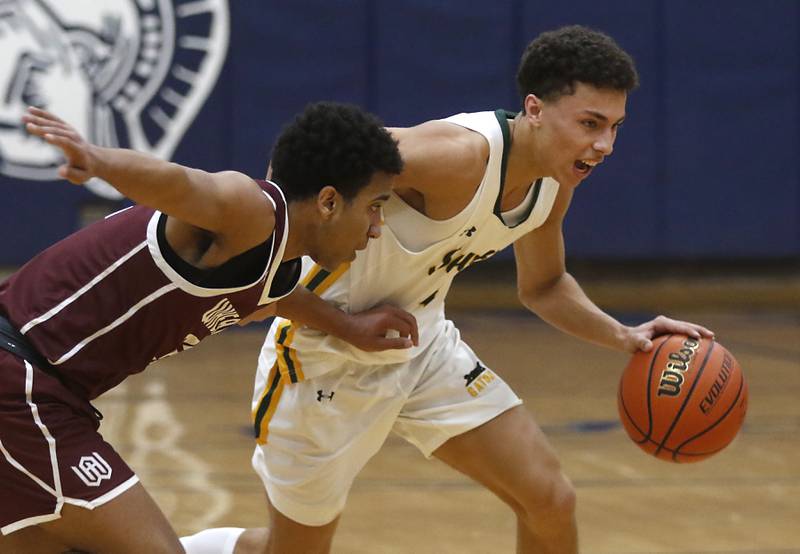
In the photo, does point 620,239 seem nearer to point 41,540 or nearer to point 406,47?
point 406,47

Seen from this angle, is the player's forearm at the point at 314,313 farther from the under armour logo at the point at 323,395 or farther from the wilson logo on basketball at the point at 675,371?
the wilson logo on basketball at the point at 675,371

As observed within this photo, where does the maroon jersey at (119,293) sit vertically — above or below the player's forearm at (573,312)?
above

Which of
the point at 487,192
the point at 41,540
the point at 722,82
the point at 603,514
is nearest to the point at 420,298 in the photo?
the point at 487,192

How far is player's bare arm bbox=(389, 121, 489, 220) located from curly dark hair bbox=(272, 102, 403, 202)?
365 millimetres

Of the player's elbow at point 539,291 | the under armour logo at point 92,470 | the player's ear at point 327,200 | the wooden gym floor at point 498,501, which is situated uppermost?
the player's ear at point 327,200

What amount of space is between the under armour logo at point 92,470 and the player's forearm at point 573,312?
5.32 feet

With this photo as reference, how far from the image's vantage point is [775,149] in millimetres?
9891

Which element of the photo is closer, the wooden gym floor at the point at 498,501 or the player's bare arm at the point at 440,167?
the player's bare arm at the point at 440,167

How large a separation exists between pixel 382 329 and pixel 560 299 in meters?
0.73

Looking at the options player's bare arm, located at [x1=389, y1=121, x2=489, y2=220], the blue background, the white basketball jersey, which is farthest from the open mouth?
the blue background

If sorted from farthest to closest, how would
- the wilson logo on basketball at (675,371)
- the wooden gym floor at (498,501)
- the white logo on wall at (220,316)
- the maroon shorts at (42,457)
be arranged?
the wooden gym floor at (498,501)
the wilson logo on basketball at (675,371)
the white logo on wall at (220,316)
the maroon shorts at (42,457)

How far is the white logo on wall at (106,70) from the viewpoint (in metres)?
8.96

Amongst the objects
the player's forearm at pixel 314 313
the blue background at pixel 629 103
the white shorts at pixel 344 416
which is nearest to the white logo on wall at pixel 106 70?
the blue background at pixel 629 103

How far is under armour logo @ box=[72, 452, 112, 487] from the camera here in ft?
8.55
